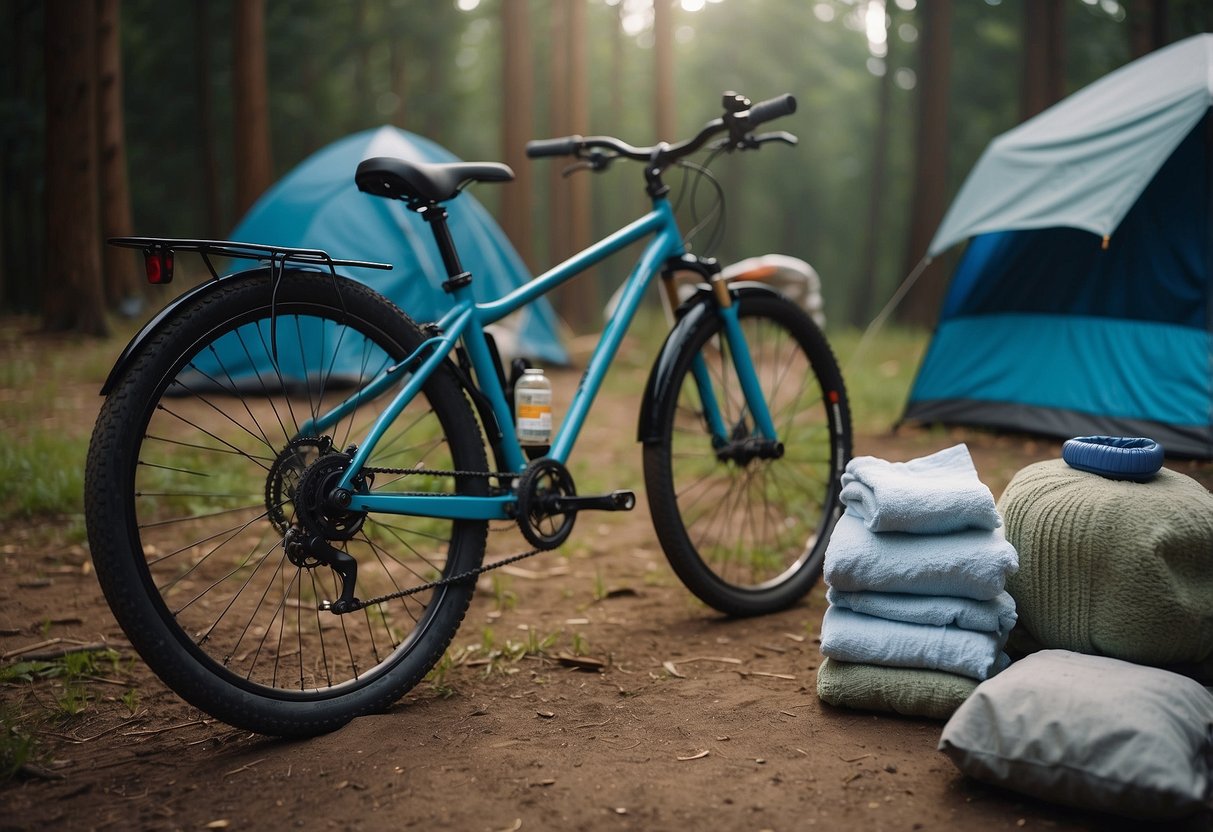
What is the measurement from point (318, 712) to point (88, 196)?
26.5 ft

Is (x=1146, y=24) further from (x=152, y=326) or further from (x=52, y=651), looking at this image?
(x=52, y=651)

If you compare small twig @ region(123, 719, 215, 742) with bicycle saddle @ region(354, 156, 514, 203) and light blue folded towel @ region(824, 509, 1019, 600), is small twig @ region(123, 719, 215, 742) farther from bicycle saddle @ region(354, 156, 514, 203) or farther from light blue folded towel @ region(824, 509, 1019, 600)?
light blue folded towel @ region(824, 509, 1019, 600)

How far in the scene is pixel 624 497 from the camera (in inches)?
107

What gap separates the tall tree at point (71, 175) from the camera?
8141mm

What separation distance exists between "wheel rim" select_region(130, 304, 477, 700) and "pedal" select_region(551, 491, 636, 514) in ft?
0.97

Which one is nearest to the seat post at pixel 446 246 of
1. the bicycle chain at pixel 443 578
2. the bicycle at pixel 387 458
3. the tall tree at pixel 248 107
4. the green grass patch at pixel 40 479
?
the bicycle at pixel 387 458

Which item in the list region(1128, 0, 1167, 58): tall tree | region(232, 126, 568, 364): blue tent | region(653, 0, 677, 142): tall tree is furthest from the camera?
region(653, 0, 677, 142): tall tree

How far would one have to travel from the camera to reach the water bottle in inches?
103

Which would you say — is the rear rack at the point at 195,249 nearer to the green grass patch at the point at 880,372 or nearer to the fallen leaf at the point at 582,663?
the fallen leaf at the point at 582,663

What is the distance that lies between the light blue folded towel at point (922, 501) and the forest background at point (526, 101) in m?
6.93

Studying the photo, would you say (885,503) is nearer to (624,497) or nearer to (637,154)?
(624,497)

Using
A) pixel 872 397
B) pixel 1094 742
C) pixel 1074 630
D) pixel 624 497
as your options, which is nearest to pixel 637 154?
pixel 624 497

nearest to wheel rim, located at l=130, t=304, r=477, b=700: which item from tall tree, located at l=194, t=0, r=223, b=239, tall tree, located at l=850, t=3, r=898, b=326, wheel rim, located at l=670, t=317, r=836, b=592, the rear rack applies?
the rear rack

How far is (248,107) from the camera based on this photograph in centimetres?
899
